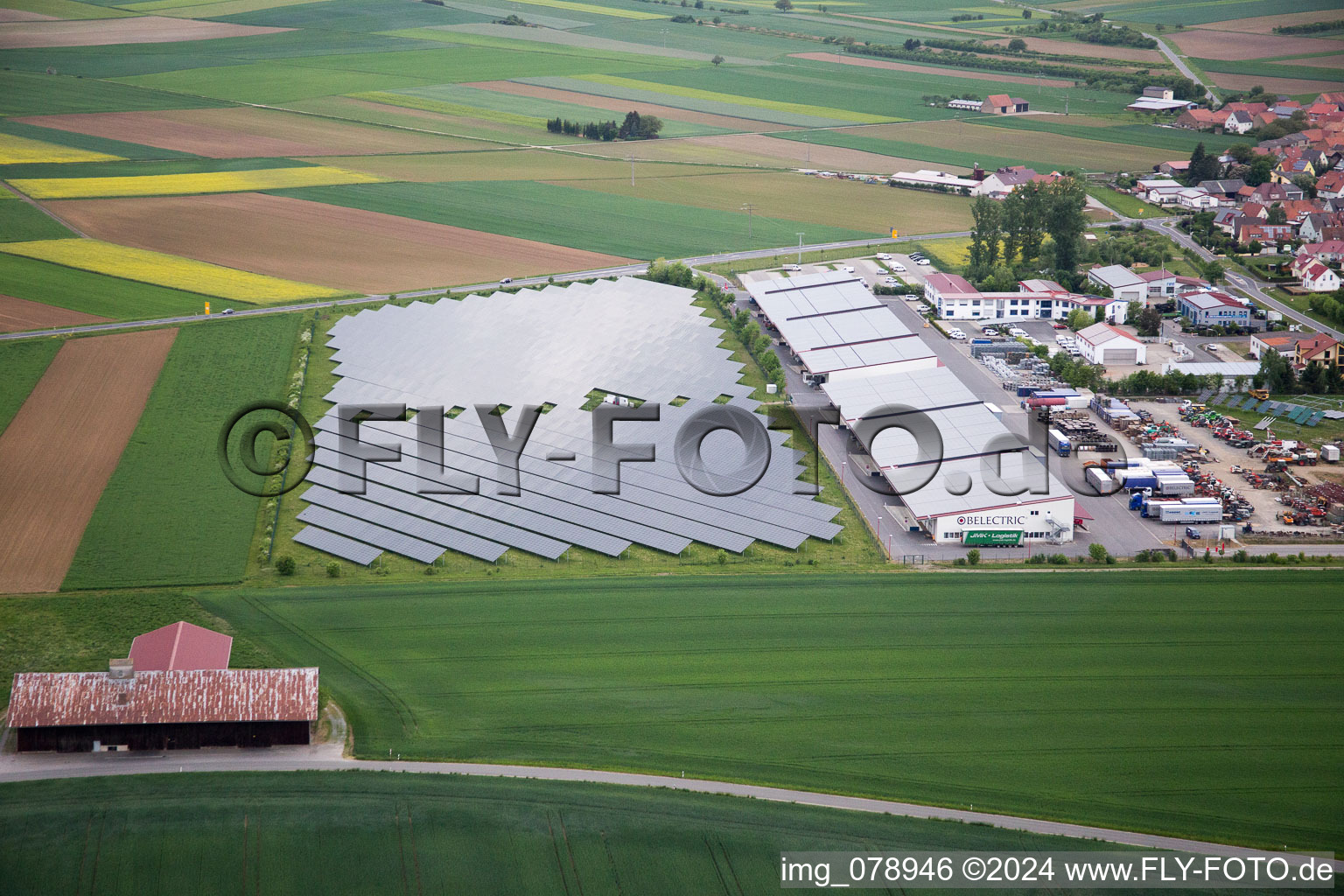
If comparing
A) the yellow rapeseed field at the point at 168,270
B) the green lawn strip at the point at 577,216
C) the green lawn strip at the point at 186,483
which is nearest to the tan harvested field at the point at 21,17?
the green lawn strip at the point at 577,216

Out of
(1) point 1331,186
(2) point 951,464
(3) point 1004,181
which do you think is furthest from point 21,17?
(1) point 1331,186

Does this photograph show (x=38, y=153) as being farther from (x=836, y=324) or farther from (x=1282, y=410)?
(x=1282, y=410)

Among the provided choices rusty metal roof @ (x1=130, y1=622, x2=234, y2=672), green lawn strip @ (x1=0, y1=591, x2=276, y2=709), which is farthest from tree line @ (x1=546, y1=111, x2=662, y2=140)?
rusty metal roof @ (x1=130, y1=622, x2=234, y2=672)

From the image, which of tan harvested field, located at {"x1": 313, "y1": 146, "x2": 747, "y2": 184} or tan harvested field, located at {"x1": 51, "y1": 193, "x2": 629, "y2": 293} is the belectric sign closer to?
tan harvested field, located at {"x1": 51, "y1": 193, "x2": 629, "y2": 293}

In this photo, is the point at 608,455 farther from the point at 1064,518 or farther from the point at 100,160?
the point at 100,160

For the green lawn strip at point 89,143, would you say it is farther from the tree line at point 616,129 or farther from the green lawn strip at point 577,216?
the tree line at point 616,129

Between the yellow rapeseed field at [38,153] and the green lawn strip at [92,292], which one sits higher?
the yellow rapeseed field at [38,153]

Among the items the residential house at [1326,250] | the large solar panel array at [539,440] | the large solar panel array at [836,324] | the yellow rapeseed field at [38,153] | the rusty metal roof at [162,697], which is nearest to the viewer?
the rusty metal roof at [162,697]

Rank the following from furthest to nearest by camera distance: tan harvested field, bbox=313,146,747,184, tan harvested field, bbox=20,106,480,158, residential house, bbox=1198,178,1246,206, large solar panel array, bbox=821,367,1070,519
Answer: tan harvested field, bbox=20,106,480,158 → tan harvested field, bbox=313,146,747,184 → residential house, bbox=1198,178,1246,206 → large solar panel array, bbox=821,367,1070,519
